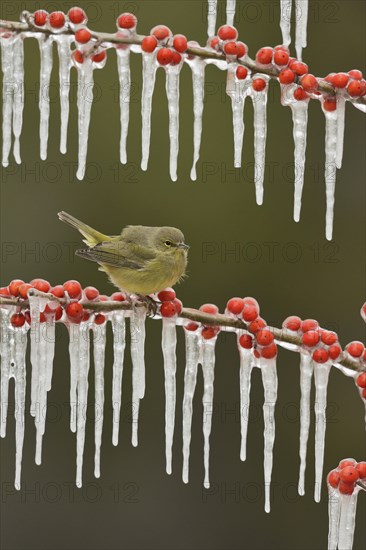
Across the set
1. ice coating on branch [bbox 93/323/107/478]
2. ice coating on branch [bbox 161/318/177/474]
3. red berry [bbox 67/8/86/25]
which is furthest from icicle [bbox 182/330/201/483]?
red berry [bbox 67/8/86/25]

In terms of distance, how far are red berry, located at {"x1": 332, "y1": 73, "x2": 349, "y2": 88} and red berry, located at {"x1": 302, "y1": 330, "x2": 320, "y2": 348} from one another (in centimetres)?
81

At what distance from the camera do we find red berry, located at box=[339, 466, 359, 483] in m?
3.45

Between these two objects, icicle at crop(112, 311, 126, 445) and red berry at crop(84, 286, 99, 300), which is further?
icicle at crop(112, 311, 126, 445)

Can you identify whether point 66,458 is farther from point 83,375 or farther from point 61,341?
point 83,375

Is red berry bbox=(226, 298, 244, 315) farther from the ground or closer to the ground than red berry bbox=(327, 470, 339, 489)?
farther from the ground

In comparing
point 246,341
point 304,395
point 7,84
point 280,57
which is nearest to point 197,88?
point 280,57

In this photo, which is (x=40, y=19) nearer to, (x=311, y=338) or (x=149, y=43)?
(x=149, y=43)

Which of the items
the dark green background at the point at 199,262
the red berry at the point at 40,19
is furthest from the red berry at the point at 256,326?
the dark green background at the point at 199,262

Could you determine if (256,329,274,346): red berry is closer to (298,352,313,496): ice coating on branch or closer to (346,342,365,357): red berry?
(298,352,313,496): ice coating on branch

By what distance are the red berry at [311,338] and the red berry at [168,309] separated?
1.47ft

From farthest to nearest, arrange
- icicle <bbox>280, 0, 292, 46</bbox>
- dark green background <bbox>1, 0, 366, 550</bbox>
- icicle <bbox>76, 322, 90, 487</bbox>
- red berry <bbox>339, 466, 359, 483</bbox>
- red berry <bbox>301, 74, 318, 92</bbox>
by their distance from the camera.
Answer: dark green background <bbox>1, 0, 366, 550</bbox> → icicle <bbox>280, 0, 292, 46</bbox> → icicle <bbox>76, 322, 90, 487</bbox> → red berry <bbox>301, 74, 318, 92</bbox> → red berry <bbox>339, 466, 359, 483</bbox>

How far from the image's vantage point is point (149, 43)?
3.62m

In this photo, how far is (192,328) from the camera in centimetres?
371

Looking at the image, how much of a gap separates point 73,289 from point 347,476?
1.05 meters
